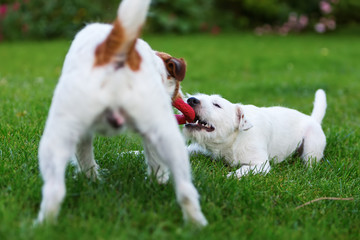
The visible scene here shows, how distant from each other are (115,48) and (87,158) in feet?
3.24

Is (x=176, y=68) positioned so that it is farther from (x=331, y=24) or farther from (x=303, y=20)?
(x=331, y=24)

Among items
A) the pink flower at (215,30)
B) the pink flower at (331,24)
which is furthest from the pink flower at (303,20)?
the pink flower at (215,30)

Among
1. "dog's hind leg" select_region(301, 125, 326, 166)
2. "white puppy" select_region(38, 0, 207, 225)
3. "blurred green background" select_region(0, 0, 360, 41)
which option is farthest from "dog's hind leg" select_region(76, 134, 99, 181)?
"blurred green background" select_region(0, 0, 360, 41)

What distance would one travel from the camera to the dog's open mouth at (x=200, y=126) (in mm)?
3914

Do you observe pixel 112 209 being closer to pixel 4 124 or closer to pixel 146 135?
pixel 146 135

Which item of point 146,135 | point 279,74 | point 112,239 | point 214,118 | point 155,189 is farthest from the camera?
point 279,74

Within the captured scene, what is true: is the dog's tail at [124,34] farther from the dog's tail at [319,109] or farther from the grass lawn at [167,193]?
the dog's tail at [319,109]

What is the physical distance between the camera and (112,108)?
215 cm

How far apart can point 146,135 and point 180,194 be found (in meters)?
0.36

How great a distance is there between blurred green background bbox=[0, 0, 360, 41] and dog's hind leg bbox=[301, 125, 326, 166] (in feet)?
35.1

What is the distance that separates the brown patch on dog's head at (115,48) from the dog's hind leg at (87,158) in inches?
30.4

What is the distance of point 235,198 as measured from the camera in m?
2.80

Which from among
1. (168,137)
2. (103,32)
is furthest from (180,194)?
(103,32)

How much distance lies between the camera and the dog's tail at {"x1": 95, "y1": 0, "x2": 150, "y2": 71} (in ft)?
7.02
